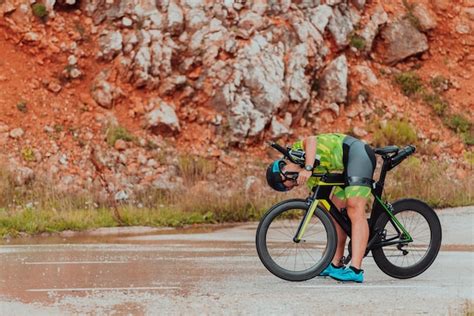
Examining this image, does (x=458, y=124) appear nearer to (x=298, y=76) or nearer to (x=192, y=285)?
(x=298, y=76)

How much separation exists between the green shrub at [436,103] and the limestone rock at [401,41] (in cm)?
140

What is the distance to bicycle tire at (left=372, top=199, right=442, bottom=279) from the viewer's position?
10.1 metres

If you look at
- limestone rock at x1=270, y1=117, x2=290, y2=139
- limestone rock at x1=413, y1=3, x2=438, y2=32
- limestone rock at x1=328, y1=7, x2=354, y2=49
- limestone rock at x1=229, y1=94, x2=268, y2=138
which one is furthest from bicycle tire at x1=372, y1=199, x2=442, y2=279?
limestone rock at x1=413, y1=3, x2=438, y2=32

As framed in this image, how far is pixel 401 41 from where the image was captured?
2889cm

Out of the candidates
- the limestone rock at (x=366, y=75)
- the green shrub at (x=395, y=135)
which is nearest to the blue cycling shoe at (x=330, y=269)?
the green shrub at (x=395, y=135)

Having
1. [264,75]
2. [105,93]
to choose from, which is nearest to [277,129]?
[264,75]

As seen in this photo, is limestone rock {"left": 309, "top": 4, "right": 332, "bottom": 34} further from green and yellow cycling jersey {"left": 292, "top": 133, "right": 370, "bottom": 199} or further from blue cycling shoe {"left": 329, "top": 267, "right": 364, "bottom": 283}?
blue cycling shoe {"left": 329, "top": 267, "right": 364, "bottom": 283}

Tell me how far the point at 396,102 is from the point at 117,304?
19.7 metres

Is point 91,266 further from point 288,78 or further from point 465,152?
point 465,152

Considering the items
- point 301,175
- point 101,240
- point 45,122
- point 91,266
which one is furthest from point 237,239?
point 45,122

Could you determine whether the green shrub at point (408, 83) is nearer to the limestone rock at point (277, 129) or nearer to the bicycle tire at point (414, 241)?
the limestone rock at point (277, 129)

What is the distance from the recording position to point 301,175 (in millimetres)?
9789

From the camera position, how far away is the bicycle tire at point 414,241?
399 inches

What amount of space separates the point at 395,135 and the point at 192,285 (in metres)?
16.9
